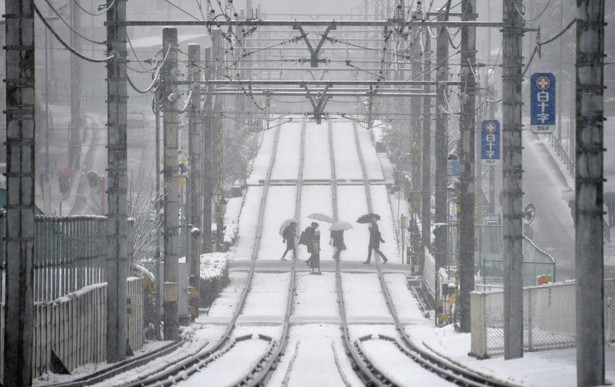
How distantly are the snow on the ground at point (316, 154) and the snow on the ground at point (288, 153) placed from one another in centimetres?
57

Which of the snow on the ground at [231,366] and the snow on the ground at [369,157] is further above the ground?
the snow on the ground at [369,157]

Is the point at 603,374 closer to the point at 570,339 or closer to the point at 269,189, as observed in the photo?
the point at 570,339

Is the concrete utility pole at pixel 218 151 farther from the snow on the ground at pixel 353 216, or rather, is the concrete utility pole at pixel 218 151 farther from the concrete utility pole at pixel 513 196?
the concrete utility pole at pixel 513 196

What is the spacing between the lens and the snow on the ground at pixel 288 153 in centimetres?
6412

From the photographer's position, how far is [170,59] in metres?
25.7

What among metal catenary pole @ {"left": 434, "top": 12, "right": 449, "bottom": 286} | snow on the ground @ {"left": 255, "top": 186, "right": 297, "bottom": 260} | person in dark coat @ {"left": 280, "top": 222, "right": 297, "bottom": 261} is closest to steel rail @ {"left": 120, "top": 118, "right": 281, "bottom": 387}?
person in dark coat @ {"left": 280, "top": 222, "right": 297, "bottom": 261}

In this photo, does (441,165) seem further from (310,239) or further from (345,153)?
(345,153)

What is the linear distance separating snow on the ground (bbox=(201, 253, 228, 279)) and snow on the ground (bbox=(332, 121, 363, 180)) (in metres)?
22.5

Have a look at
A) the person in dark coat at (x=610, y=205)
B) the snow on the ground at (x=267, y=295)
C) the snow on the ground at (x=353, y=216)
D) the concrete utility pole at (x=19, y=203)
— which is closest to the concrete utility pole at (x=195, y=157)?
the snow on the ground at (x=267, y=295)

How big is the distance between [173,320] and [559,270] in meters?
20.8

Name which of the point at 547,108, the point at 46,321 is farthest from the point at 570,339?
the point at 46,321

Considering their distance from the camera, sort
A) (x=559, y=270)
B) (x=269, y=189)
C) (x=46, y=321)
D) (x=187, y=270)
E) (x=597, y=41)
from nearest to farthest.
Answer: (x=597, y=41) < (x=46, y=321) < (x=187, y=270) < (x=559, y=270) < (x=269, y=189)

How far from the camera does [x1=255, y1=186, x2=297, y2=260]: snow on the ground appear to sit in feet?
155

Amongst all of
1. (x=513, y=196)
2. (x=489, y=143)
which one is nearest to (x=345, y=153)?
(x=489, y=143)
